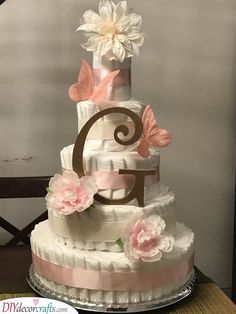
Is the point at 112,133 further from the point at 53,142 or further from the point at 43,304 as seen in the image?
the point at 53,142

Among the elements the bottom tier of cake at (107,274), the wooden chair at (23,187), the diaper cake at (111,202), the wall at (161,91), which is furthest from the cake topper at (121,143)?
the wall at (161,91)

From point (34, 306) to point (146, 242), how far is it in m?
0.24

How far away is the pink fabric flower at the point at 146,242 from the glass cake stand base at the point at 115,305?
10 centimetres

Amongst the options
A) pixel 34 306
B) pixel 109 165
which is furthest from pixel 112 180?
pixel 34 306

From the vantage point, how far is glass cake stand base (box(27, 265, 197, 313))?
1.10 m

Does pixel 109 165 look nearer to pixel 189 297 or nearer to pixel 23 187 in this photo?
pixel 189 297

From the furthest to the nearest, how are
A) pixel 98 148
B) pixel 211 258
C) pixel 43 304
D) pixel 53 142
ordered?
pixel 211 258 → pixel 53 142 → pixel 98 148 → pixel 43 304

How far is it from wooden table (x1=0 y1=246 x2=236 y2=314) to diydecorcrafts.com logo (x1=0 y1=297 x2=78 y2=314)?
0.34 feet

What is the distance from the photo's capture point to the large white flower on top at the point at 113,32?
1143 mm

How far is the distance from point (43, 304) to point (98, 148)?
1.09ft

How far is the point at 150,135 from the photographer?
1.14 metres

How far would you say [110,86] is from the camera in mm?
1188

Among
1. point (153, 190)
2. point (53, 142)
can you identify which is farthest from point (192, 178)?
point (153, 190)

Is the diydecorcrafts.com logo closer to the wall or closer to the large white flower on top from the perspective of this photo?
the large white flower on top
